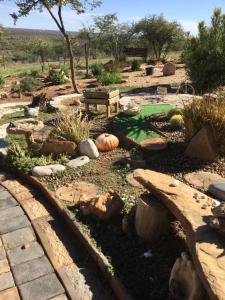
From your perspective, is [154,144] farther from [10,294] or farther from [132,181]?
[10,294]

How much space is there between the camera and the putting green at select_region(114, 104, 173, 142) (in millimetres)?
6094

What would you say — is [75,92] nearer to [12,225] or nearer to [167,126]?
[167,126]

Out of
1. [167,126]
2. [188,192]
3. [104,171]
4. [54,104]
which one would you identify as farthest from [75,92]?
[188,192]

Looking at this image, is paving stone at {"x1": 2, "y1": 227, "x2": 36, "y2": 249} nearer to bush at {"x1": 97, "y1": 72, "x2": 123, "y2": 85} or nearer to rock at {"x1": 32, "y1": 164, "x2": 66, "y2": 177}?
rock at {"x1": 32, "y1": 164, "x2": 66, "y2": 177}

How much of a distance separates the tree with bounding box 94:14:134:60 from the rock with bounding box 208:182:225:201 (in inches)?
626

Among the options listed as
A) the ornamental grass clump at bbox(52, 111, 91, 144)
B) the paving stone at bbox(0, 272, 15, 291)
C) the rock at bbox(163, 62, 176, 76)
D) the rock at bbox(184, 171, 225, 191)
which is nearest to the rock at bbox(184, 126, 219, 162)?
the rock at bbox(184, 171, 225, 191)

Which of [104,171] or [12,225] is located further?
[104,171]

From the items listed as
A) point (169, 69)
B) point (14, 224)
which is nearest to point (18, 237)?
point (14, 224)

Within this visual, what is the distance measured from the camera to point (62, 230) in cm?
394

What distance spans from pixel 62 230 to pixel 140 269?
3.74 ft

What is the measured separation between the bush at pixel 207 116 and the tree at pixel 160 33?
19877 mm

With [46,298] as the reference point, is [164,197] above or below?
above

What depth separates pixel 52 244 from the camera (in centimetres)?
369

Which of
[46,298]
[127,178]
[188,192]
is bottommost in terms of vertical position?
[46,298]
